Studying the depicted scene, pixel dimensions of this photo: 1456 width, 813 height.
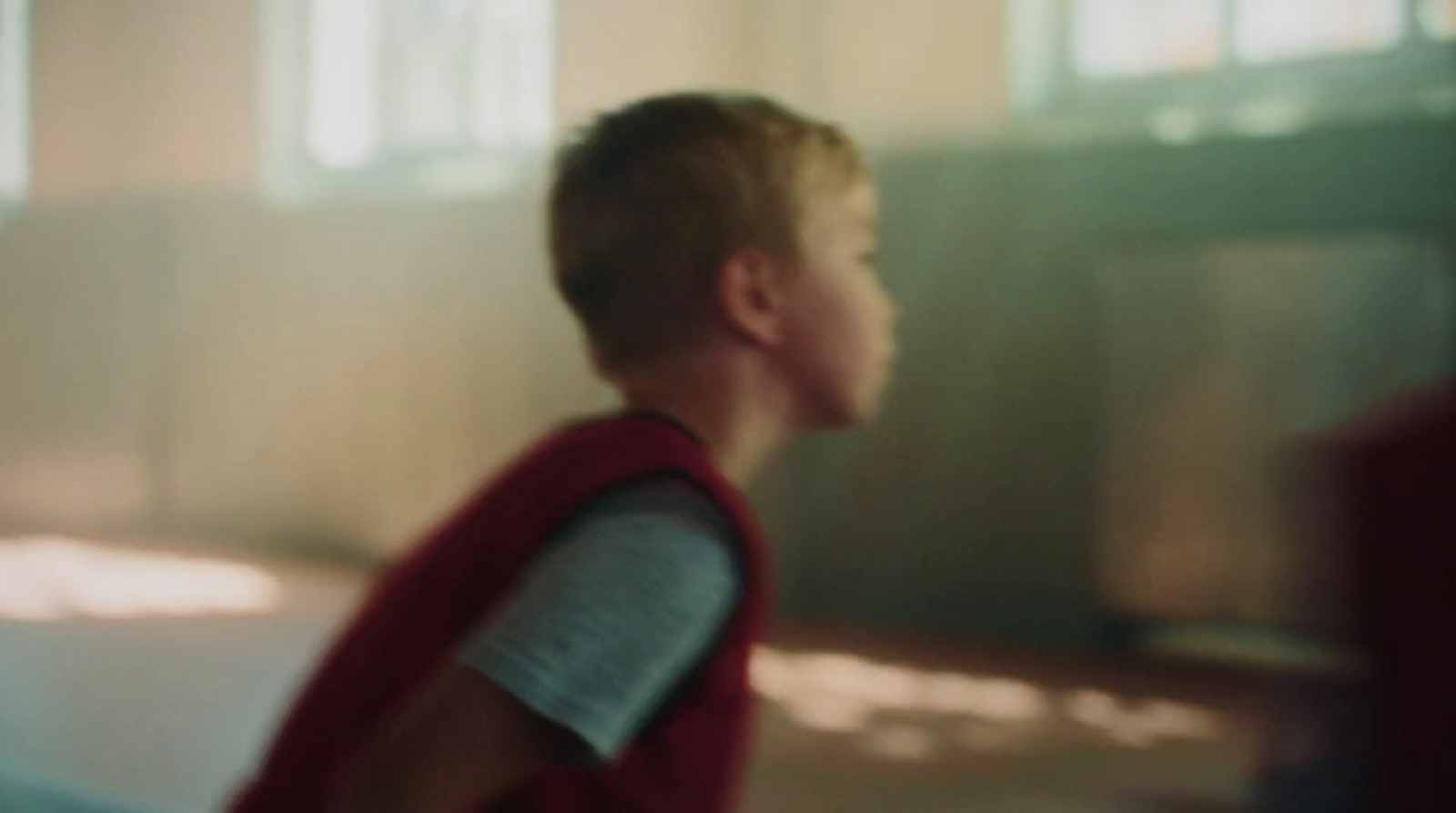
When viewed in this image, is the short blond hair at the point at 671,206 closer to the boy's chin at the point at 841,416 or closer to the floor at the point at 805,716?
the boy's chin at the point at 841,416

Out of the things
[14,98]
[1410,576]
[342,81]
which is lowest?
[14,98]

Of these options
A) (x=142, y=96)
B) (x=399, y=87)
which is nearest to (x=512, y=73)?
(x=399, y=87)

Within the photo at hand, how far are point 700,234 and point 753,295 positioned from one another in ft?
0.15

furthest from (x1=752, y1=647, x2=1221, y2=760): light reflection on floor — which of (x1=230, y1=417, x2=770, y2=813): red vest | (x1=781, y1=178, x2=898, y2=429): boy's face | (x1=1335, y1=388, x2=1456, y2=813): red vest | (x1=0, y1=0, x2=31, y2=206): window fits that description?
(x1=0, y1=0, x2=31, y2=206): window

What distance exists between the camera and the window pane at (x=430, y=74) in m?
4.16

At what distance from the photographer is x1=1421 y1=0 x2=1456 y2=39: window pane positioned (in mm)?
2646

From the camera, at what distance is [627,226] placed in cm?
93

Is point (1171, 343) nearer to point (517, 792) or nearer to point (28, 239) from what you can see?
point (517, 792)

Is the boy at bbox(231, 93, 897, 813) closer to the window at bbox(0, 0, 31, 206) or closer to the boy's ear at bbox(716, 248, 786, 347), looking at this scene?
the boy's ear at bbox(716, 248, 786, 347)

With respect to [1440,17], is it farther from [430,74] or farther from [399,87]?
[399,87]

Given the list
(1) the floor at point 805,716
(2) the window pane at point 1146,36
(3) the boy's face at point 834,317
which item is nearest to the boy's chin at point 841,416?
(3) the boy's face at point 834,317

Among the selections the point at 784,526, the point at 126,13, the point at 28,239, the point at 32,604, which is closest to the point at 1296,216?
the point at 784,526

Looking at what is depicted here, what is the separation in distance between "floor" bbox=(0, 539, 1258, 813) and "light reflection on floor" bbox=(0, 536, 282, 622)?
14mm

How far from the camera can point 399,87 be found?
14.2 ft
